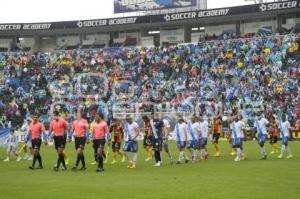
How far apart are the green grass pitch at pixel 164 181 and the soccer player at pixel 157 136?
47cm

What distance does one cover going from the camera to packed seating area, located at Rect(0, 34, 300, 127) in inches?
1943

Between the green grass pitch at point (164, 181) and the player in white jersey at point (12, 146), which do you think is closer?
the green grass pitch at point (164, 181)

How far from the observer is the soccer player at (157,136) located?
25.2 m

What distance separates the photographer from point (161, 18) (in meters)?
65.2

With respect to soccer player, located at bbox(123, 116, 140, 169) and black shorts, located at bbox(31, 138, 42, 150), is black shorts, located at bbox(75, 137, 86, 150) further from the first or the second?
soccer player, located at bbox(123, 116, 140, 169)

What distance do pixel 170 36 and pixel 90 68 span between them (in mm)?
9985

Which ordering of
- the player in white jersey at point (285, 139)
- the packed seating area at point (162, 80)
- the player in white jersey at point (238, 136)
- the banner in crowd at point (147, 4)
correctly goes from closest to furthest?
the player in white jersey at point (238, 136) < the player in white jersey at point (285, 139) < the packed seating area at point (162, 80) < the banner in crowd at point (147, 4)

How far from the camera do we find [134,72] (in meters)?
60.8

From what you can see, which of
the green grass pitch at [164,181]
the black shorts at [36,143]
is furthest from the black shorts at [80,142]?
the black shorts at [36,143]

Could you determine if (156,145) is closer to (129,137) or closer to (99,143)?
(129,137)

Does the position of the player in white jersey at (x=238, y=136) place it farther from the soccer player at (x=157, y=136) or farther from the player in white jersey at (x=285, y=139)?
the soccer player at (x=157, y=136)

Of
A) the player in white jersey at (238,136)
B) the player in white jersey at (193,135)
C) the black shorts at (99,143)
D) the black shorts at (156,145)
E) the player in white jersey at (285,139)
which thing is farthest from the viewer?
the player in white jersey at (285,139)

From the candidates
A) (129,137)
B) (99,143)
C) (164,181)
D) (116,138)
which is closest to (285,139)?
(116,138)

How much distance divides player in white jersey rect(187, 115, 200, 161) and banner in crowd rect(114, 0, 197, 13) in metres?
39.6
